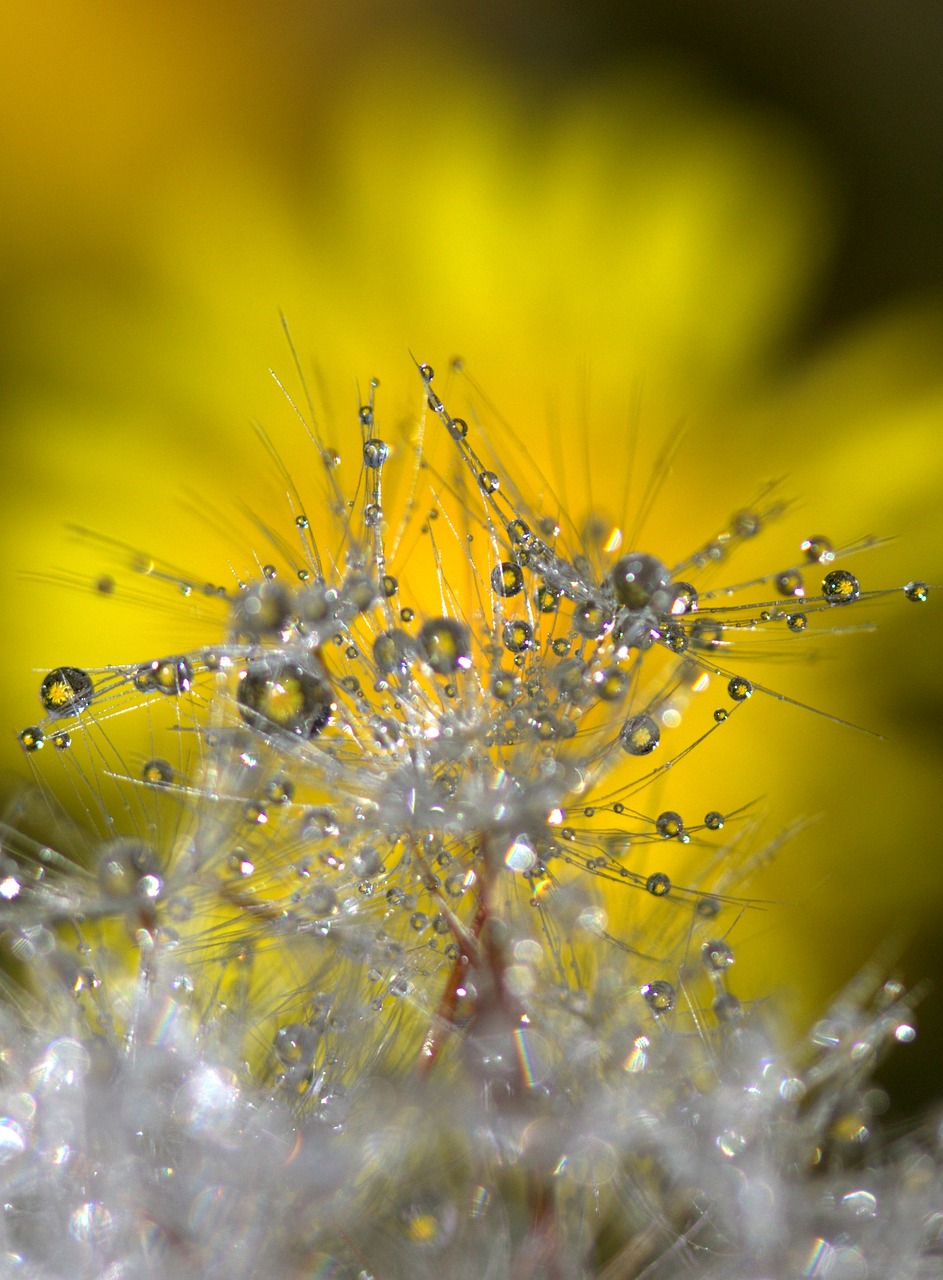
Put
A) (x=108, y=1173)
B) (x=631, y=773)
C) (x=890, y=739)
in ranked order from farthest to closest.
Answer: (x=890, y=739), (x=631, y=773), (x=108, y=1173)

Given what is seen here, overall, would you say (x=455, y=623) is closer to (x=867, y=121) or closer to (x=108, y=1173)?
(x=108, y=1173)

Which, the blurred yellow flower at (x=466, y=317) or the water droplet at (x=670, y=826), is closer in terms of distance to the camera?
the water droplet at (x=670, y=826)

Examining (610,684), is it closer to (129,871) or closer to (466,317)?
(129,871)

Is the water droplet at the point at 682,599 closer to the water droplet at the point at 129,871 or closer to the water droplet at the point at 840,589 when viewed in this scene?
the water droplet at the point at 840,589

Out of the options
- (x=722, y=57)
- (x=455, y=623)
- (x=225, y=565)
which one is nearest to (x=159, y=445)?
(x=225, y=565)

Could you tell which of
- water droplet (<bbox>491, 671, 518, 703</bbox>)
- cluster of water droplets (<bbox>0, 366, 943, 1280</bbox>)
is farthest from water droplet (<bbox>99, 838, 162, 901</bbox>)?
water droplet (<bbox>491, 671, 518, 703</bbox>)

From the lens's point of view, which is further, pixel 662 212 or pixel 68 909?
pixel 662 212

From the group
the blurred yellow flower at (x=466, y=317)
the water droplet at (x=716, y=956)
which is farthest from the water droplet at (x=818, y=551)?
the blurred yellow flower at (x=466, y=317)
